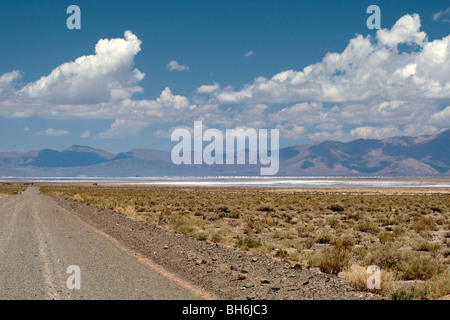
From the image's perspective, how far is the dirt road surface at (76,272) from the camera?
28.1 feet

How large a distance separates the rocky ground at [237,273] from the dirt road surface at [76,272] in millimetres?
717

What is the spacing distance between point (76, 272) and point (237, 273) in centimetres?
405

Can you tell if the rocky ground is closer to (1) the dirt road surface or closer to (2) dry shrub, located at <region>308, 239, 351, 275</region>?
(2) dry shrub, located at <region>308, 239, 351, 275</region>

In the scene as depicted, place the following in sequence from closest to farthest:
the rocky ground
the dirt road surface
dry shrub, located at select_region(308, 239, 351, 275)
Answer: the dirt road surface → the rocky ground → dry shrub, located at select_region(308, 239, 351, 275)

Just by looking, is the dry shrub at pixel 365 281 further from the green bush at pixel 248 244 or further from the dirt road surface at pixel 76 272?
the green bush at pixel 248 244

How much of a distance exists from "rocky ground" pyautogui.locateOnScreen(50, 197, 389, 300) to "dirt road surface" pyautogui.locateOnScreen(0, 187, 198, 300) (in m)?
0.72

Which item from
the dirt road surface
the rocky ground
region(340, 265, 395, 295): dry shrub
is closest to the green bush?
the rocky ground

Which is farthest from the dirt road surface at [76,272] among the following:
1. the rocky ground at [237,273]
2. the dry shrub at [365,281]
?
the dry shrub at [365,281]

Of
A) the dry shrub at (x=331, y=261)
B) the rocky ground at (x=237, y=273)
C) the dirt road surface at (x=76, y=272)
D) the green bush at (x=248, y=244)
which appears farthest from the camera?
the green bush at (x=248, y=244)

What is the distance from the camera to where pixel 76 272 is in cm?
1034

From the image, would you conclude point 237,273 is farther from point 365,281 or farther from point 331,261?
point 365,281

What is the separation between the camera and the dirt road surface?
337 inches
